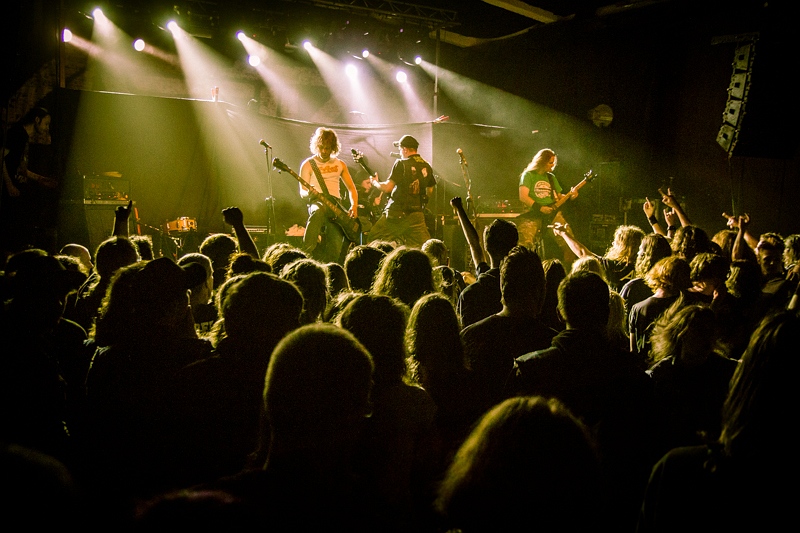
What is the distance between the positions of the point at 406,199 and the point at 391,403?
628 cm

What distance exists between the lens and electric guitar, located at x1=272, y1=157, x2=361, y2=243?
24.6 feet

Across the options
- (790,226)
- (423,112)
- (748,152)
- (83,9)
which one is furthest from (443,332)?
(423,112)

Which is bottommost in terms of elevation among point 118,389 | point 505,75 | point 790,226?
point 790,226

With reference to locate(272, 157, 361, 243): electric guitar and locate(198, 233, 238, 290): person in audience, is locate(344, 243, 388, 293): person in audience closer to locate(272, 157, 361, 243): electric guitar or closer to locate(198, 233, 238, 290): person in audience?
locate(198, 233, 238, 290): person in audience

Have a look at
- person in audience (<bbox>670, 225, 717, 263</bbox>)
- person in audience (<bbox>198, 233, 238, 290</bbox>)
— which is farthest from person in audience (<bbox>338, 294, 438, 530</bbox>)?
person in audience (<bbox>670, 225, 717, 263</bbox>)

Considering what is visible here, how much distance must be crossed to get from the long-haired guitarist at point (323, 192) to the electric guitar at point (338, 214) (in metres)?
0.05

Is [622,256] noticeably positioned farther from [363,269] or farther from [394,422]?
[394,422]

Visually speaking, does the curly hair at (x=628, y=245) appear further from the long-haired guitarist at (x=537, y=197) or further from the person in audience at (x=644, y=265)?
the long-haired guitarist at (x=537, y=197)

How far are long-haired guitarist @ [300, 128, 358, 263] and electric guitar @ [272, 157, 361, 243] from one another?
0.16 feet

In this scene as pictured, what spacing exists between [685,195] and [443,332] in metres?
10.9

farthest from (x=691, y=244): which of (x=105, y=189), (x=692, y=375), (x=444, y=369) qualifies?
(x=105, y=189)

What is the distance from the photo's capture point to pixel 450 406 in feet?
7.41

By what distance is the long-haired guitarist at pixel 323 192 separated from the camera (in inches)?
294

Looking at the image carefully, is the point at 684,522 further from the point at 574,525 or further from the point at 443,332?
the point at 443,332
